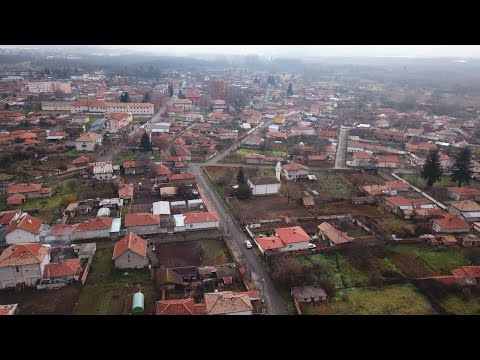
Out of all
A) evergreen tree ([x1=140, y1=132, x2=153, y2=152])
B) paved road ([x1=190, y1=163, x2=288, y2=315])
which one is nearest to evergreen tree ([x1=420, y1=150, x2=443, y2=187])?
paved road ([x1=190, y1=163, x2=288, y2=315])

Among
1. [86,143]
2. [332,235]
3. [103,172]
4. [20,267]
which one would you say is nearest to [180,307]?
[20,267]

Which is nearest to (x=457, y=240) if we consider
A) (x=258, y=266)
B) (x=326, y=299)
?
(x=326, y=299)

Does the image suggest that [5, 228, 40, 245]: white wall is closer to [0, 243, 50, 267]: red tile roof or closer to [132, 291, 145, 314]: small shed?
[0, 243, 50, 267]: red tile roof

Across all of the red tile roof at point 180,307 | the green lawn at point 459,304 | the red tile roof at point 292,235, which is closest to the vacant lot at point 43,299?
the red tile roof at point 180,307

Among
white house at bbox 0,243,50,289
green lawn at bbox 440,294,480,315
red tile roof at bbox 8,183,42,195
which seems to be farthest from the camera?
red tile roof at bbox 8,183,42,195

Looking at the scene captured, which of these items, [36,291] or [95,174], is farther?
[95,174]

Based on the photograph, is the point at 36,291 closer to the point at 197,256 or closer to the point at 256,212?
the point at 197,256
